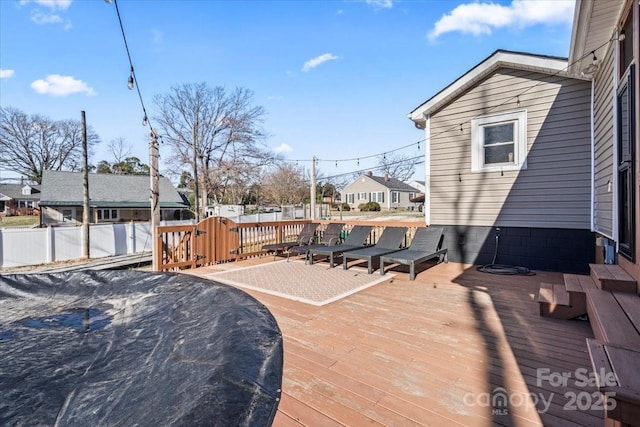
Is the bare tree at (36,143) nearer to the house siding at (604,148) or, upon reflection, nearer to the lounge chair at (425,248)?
the lounge chair at (425,248)

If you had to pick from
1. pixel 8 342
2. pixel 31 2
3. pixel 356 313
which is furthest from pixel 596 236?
pixel 31 2

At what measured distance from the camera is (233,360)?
2.26 m

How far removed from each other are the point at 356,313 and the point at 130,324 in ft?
9.81

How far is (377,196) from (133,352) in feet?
118

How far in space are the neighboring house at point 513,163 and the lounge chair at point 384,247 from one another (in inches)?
37.6

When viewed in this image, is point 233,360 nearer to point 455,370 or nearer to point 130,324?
point 455,370

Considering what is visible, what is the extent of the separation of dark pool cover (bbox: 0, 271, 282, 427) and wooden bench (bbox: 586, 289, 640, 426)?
5.10 feet

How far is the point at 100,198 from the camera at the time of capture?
75.2ft

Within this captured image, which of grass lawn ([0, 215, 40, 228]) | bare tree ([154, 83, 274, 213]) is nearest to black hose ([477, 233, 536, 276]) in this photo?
bare tree ([154, 83, 274, 213])

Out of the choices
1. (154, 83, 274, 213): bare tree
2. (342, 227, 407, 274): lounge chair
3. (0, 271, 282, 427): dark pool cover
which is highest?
(154, 83, 274, 213): bare tree

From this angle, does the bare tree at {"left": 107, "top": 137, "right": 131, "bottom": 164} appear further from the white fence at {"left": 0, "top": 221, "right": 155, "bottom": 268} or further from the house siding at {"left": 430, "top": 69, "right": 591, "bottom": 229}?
the house siding at {"left": 430, "top": 69, "right": 591, "bottom": 229}

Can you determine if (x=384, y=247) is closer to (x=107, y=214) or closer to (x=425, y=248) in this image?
(x=425, y=248)

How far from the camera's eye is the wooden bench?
1.15 m

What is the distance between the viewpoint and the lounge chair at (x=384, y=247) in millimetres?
5836
